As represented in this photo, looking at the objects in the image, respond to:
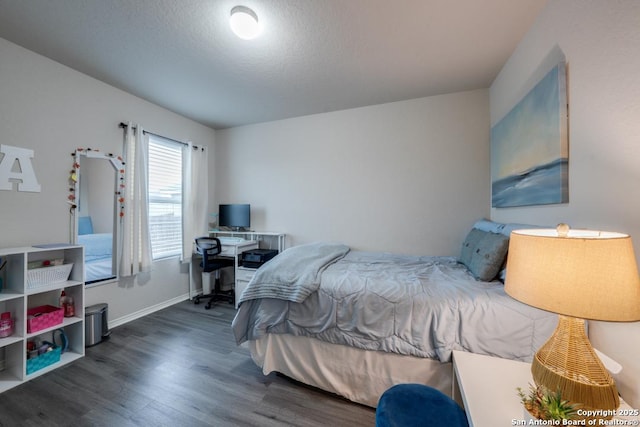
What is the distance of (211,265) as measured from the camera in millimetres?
3182

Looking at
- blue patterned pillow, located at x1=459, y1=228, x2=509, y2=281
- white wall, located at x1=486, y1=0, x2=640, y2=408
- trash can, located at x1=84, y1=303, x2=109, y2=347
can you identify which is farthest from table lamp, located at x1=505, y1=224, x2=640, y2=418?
trash can, located at x1=84, y1=303, x2=109, y2=347

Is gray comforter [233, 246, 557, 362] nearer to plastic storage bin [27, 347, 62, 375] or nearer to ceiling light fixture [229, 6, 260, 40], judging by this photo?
plastic storage bin [27, 347, 62, 375]

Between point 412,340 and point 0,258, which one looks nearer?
point 412,340

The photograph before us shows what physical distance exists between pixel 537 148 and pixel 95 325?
3.99 m

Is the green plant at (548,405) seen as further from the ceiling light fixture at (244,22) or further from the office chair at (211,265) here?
the office chair at (211,265)

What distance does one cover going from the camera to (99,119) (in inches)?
98.8

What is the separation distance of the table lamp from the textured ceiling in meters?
1.71

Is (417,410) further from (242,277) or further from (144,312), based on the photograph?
(144,312)

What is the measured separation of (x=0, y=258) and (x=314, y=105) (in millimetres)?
3260

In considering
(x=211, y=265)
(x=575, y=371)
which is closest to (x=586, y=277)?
(x=575, y=371)

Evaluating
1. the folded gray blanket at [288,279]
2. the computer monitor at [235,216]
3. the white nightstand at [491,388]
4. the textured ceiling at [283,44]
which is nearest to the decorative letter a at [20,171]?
the textured ceiling at [283,44]

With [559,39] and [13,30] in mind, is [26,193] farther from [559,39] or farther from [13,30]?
[559,39]

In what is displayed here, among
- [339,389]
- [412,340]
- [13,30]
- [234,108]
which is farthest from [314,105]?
[339,389]

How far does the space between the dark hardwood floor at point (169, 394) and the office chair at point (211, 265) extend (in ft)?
3.37
